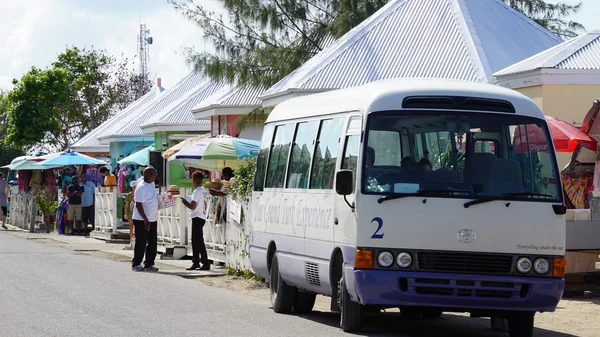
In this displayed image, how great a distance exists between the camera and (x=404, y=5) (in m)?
31.4

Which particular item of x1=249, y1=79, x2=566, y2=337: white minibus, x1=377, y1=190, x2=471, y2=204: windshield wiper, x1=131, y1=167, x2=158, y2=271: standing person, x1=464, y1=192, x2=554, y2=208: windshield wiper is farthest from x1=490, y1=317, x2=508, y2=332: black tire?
x1=131, y1=167, x2=158, y2=271: standing person

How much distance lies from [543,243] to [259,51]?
23.8m

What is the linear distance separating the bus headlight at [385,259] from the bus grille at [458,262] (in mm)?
265

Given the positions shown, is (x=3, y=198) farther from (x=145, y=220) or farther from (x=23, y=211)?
(x=145, y=220)

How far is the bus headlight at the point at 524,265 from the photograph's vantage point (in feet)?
37.5

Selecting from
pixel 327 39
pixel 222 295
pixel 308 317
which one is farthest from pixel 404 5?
pixel 308 317

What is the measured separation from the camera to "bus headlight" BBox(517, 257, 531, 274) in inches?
450

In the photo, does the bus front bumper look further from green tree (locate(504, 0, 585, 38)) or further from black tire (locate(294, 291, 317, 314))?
green tree (locate(504, 0, 585, 38))

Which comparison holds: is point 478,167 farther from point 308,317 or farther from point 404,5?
point 404,5

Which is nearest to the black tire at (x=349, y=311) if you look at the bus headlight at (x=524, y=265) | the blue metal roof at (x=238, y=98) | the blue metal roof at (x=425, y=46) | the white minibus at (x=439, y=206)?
the white minibus at (x=439, y=206)

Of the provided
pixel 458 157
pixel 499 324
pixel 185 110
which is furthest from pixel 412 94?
pixel 185 110

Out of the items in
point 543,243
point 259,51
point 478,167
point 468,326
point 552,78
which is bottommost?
point 468,326

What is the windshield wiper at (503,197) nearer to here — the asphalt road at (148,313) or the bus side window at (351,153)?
the bus side window at (351,153)

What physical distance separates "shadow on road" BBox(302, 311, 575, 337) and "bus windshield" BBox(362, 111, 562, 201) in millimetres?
1669
